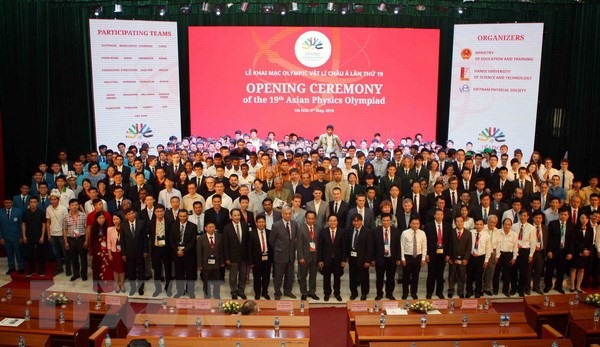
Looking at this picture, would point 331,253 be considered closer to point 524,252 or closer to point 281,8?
point 524,252

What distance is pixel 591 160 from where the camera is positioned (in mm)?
12555

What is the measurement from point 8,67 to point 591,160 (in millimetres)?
12562

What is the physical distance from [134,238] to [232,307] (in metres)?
2.32

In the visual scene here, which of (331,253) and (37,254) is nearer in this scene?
(331,253)

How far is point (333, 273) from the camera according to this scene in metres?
7.91

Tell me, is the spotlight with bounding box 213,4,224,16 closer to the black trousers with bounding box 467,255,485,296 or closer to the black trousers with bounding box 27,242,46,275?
the black trousers with bounding box 27,242,46,275

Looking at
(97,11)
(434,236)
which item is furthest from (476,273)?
(97,11)

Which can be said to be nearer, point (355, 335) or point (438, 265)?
point (355, 335)

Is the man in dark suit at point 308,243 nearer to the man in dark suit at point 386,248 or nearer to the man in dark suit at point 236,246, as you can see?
the man in dark suit at point 236,246

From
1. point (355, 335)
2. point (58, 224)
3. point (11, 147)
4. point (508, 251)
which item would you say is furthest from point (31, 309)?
point (11, 147)

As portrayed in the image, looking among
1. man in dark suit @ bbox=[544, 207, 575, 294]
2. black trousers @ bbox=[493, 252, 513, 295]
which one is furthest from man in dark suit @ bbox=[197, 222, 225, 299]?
man in dark suit @ bbox=[544, 207, 575, 294]

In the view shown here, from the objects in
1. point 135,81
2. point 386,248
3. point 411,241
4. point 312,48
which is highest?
point 312,48

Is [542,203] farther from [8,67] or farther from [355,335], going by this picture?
[8,67]

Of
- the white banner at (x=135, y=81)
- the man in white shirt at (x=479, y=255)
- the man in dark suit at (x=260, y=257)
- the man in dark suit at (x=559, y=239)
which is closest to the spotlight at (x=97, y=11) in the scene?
the white banner at (x=135, y=81)
